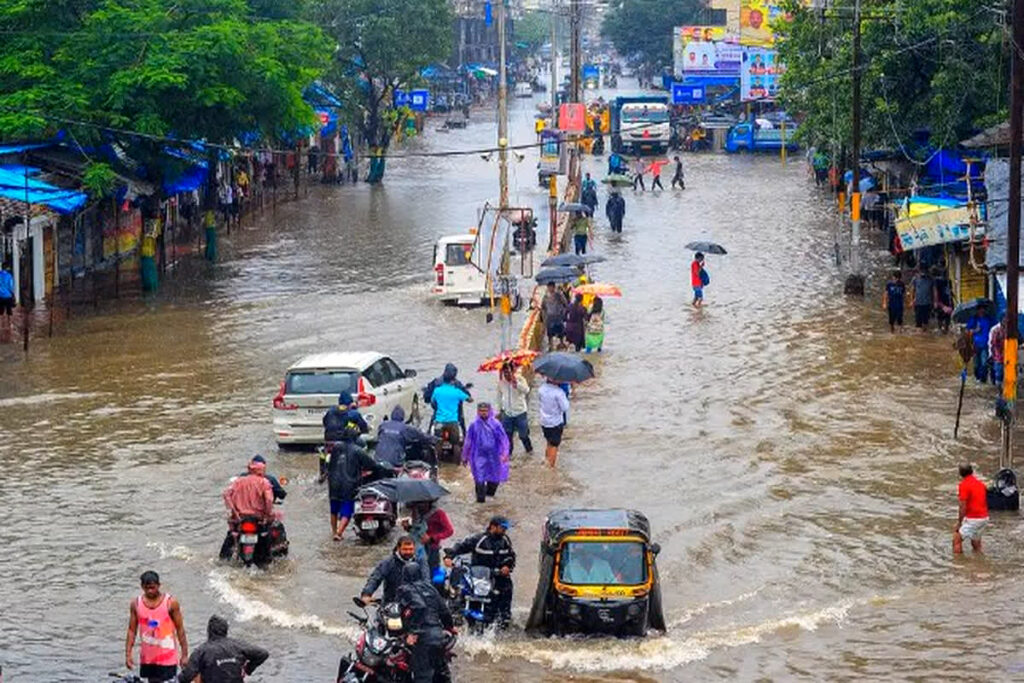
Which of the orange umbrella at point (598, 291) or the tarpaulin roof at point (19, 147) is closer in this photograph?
the orange umbrella at point (598, 291)

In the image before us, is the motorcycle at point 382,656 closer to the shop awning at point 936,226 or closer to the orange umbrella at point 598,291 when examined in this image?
the orange umbrella at point 598,291

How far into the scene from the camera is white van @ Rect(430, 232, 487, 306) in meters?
37.5

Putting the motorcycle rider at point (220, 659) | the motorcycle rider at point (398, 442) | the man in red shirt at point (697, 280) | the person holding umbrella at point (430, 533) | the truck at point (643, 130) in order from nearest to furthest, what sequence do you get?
1. the motorcycle rider at point (220, 659)
2. the person holding umbrella at point (430, 533)
3. the motorcycle rider at point (398, 442)
4. the man in red shirt at point (697, 280)
5. the truck at point (643, 130)

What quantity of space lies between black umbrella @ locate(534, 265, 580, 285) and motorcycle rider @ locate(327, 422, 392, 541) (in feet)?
44.4

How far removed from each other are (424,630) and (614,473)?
9.33 meters

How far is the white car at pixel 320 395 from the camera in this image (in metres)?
23.9

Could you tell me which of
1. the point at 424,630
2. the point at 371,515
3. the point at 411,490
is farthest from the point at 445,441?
the point at 424,630

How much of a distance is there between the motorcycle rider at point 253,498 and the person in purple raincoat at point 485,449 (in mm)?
3236

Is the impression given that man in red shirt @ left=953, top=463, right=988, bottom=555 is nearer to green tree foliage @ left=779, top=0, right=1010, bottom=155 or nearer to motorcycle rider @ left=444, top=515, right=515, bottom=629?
motorcycle rider @ left=444, top=515, right=515, bottom=629

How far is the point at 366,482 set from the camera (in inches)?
808

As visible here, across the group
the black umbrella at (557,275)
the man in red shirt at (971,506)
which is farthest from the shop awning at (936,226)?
the man in red shirt at (971,506)

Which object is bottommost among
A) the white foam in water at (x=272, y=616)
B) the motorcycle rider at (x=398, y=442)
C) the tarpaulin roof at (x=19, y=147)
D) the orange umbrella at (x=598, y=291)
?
the white foam in water at (x=272, y=616)

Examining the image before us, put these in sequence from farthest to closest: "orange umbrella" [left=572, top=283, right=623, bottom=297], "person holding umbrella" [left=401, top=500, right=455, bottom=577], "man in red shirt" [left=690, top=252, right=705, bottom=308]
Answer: "man in red shirt" [left=690, top=252, right=705, bottom=308] < "orange umbrella" [left=572, top=283, right=623, bottom=297] < "person holding umbrella" [left=401, top=500, right=455, bottom=577]

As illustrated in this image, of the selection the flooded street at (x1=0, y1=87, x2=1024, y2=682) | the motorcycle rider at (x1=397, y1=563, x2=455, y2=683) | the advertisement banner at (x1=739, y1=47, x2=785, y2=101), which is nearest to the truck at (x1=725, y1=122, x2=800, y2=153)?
the advertisement banner at (x1=739, y1=47, x2=785, y2=101)
